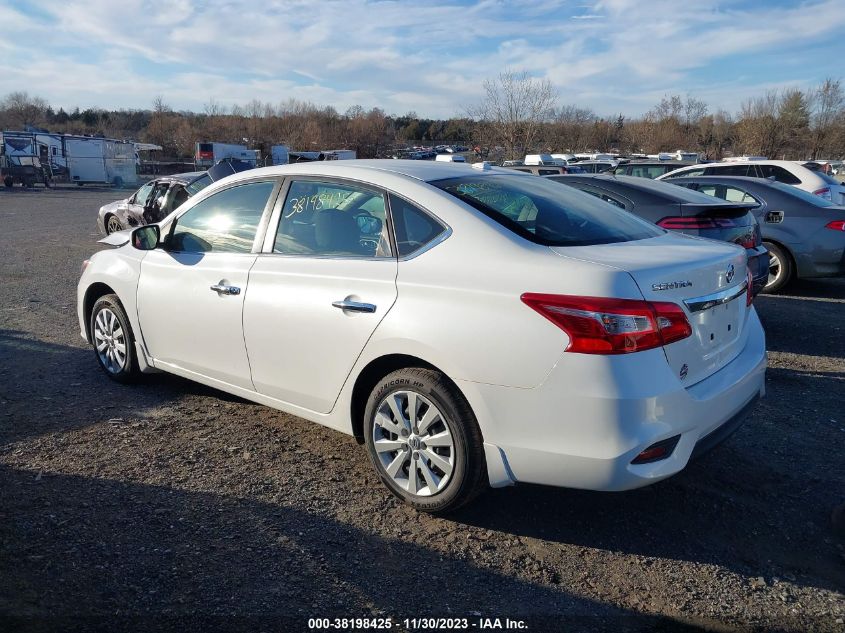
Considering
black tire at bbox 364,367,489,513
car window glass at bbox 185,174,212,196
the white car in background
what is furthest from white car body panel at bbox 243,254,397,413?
car window glass at bbox 185,174,212,196

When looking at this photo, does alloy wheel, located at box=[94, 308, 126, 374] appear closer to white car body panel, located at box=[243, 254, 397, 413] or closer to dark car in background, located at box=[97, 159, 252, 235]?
white car body panel, located at box=[243, 254, 397, 413]

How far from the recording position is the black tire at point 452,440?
10.6 feet

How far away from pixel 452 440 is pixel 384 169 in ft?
5.24

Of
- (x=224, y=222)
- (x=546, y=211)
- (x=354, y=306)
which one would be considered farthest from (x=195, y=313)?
(x=546, y=211)

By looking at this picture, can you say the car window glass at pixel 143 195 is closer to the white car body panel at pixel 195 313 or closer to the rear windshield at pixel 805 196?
the white car body panel at pixel 195 313

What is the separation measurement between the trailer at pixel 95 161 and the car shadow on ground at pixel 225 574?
48554 millimetres

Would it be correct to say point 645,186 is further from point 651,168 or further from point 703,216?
point 651,168

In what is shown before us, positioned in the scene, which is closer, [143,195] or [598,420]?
[598,420]

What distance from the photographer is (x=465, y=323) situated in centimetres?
316

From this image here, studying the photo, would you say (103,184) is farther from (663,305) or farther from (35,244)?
(663,305)

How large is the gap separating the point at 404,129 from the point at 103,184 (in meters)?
62.8

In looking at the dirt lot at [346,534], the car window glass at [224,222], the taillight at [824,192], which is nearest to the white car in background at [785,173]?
the taillight at [824,192]

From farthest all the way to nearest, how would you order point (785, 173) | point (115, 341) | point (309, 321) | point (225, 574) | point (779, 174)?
point (779, 174)
point (785, 173)
point (115, 341)
point (309, 321)
point (225, 574)

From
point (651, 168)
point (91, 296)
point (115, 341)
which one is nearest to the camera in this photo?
point (115, 341)
